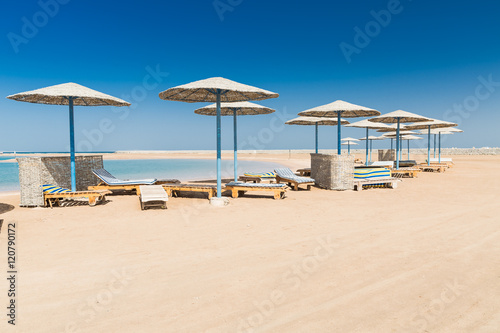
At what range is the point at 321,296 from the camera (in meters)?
2.71

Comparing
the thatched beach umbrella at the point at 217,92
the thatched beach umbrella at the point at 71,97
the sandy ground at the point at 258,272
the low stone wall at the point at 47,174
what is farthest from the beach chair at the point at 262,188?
the low stone wall at the point at 47,174

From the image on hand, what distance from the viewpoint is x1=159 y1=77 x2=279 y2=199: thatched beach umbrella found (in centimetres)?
661

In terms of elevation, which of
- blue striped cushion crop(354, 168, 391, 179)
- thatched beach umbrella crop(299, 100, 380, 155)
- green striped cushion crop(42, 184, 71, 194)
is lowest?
green striped cushion crop(42, 184, 71, 194)

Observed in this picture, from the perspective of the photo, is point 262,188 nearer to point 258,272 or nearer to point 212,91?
point 212,91

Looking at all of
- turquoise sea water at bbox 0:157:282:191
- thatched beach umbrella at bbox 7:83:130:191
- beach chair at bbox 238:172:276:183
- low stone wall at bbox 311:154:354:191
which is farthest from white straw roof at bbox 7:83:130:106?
low stone wall at bbox 311:154:354:191

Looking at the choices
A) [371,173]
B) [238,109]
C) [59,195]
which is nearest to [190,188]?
[59,195]

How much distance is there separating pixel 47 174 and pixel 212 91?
14.9 feet

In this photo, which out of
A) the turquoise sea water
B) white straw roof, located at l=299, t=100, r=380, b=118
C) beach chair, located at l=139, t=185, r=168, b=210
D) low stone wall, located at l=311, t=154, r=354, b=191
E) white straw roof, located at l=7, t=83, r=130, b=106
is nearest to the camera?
beach chair, located at l=139, t=185, r=168, b=210

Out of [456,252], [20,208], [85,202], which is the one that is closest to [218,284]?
[456,252]

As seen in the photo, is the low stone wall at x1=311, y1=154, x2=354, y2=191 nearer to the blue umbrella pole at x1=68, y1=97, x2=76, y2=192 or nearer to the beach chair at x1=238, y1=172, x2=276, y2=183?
the beach chair at x1=238, y1=172, x2=276, y2=183

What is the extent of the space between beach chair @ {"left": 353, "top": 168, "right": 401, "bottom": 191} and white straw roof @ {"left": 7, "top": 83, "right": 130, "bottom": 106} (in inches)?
287

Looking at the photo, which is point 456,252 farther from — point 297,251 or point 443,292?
point 297,251

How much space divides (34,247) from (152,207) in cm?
282

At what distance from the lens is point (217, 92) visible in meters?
6.94
